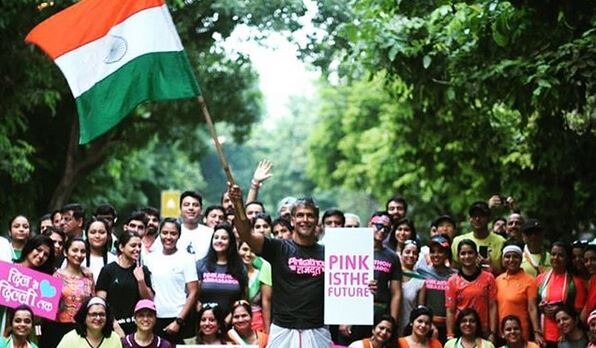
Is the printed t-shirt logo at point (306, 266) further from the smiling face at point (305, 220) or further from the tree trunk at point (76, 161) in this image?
the tree trunk at point (76, 161)

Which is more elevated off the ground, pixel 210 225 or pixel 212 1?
pixel 212 1

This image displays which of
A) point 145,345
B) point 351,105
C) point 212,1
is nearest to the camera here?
point 145,345

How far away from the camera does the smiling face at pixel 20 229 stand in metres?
14.1

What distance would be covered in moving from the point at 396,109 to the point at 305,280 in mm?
16562

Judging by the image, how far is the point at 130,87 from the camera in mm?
11711

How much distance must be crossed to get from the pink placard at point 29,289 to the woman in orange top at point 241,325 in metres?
1.78

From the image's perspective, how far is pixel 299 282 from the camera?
11.4 m

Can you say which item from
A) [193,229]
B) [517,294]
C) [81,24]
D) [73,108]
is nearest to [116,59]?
[81,24]

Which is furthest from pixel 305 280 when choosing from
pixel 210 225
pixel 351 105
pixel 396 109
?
pixel 351 105

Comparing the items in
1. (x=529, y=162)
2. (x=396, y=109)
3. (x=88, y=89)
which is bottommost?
(x=88, y=89)

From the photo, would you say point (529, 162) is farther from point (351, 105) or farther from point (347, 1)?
point (351, 105)

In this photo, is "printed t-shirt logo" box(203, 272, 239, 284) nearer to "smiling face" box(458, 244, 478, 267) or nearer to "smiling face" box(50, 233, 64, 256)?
"smiling face" box(50, 233, 64, 256)

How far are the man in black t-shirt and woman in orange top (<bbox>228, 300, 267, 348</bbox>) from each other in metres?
2.17

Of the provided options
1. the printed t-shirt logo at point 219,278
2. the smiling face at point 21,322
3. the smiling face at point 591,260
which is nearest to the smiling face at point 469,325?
the smiling face at point 591,260
